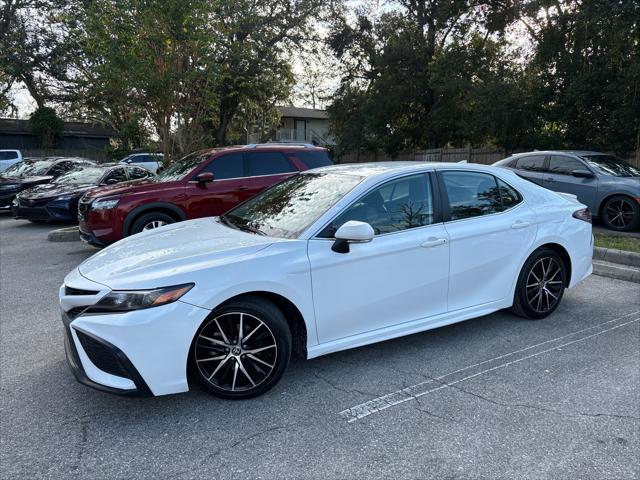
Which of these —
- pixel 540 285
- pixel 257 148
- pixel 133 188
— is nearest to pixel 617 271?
pixel 540 285

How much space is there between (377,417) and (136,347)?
1.57 metres

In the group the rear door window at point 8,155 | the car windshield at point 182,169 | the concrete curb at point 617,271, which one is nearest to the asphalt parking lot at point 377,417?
the concrete curb at point 617,271

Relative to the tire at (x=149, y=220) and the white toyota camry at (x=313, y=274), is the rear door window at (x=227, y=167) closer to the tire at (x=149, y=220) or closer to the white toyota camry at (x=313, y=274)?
the tire at (x=149, y=220)

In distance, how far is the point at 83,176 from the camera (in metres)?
12.9

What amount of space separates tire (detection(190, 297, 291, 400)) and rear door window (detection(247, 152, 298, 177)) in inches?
215

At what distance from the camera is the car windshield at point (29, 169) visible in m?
15.6

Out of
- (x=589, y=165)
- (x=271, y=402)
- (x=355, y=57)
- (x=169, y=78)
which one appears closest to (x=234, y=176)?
(x=169, y=78)

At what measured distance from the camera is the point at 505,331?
477 cm

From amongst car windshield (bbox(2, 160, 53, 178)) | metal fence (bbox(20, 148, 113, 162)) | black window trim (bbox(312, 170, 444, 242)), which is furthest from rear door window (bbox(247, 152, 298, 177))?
metal fence (bbox(20, 148, 113, 162))

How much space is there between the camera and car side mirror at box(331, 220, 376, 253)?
11.9ft

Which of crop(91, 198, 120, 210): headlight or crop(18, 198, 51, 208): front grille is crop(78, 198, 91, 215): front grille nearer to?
crop(91, 198, 120, 210): headlight

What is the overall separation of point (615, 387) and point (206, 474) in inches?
114

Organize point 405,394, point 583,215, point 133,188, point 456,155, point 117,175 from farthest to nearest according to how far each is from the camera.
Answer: point 456,155, point 117,175, point 133,188, point 583,215, point 405,394

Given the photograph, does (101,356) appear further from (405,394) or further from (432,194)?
(432,194)
